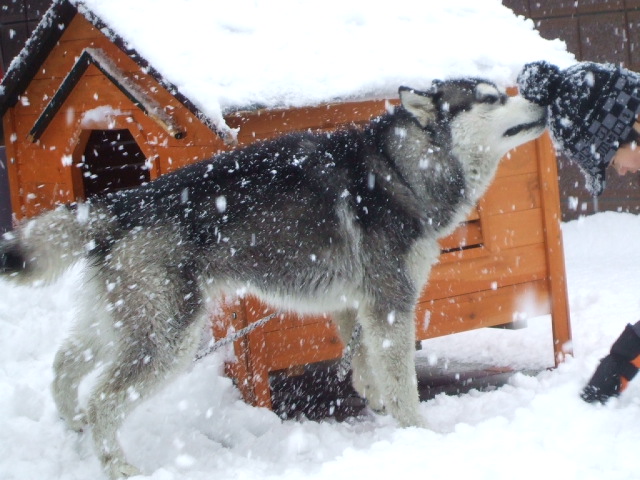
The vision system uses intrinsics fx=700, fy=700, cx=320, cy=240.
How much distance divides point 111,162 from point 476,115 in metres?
3.16

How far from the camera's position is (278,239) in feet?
11.1

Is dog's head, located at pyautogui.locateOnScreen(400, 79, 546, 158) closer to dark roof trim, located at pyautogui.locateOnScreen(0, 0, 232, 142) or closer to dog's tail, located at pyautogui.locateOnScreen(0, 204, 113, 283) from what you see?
dark roof trim, located at pyautogui.locateOnScreen(0, 0, 232, 142)

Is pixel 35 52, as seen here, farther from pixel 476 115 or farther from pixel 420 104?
pixel 476 115

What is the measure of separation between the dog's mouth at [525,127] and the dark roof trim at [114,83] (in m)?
1.67

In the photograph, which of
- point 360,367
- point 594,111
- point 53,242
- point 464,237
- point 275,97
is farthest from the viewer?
point 464,237

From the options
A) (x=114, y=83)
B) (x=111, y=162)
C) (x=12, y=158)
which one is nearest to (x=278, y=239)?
(x=114, y=83)

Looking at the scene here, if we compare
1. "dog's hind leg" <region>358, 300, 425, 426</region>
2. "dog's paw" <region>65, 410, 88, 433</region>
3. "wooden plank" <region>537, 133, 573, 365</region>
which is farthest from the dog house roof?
"dog's paw" <region>65, 410, 88, 433</region>

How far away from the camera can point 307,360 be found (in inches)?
156

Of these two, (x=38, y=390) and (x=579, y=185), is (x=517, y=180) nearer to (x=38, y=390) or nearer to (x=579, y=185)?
(x=38, y=390)

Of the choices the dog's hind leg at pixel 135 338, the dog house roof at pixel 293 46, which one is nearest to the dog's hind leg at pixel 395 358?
the dog's hind leg at pixel 135 338

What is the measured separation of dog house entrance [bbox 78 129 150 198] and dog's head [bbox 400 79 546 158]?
98.9 inches

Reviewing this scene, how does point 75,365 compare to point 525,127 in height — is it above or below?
below

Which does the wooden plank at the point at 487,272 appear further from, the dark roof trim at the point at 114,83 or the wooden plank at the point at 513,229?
the dark roof trim at the point at 114,83

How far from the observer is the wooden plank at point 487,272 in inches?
164
